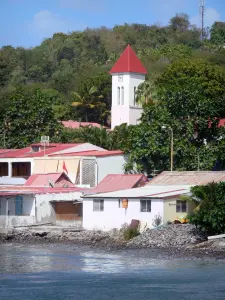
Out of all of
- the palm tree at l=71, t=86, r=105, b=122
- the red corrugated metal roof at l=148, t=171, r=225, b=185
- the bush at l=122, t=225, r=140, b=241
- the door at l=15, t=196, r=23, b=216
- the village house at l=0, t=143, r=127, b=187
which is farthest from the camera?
the palm tree at l=71, t=86, r=105, b=122

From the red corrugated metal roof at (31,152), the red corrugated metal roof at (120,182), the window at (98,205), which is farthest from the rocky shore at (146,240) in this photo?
the red corrugated metal roof at (31,152)

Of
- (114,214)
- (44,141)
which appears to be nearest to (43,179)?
(44,141)

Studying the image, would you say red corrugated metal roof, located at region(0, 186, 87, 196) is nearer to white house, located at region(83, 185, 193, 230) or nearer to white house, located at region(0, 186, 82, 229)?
white house, located at region(0, 186, 82, 229)

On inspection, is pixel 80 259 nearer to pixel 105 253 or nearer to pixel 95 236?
pixel 105 253

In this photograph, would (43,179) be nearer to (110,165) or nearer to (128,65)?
(110,165)

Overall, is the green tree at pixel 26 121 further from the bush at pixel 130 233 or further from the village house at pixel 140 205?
the bush at pixel 130 233

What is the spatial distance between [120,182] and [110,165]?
21.6ft

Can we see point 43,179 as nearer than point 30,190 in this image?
No

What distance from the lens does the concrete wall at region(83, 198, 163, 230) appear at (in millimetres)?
46375

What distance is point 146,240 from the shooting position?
44.2 meters

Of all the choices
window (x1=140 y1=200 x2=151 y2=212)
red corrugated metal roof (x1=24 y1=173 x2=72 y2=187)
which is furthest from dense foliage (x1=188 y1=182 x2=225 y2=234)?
red corrugated metal roof (x1=24 y1=173 x2=72 y2=187)

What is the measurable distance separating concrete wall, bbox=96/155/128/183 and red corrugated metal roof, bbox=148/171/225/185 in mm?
7089

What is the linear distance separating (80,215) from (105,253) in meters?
10.1

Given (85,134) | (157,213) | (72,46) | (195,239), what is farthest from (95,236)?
(72,46)
